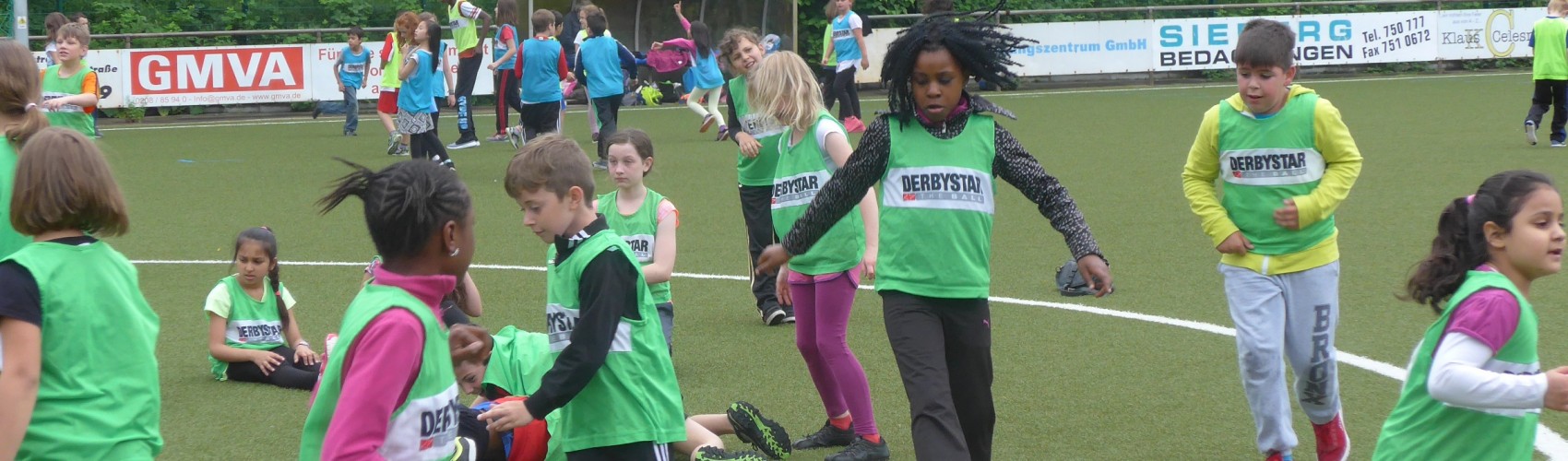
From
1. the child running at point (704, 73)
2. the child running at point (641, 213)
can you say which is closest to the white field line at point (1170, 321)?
the child running at point (641, 213)

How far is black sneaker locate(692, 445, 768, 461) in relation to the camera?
17.2 ft

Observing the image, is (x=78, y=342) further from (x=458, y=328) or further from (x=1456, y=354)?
(x=1456, y=354)

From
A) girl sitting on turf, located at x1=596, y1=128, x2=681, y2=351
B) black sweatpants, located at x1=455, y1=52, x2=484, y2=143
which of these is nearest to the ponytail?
girl sitting on turf, located at x1=596, y1=128, x2=681, y2=351

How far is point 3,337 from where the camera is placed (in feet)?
10.1

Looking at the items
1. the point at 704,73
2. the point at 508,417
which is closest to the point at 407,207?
the point at 508,417

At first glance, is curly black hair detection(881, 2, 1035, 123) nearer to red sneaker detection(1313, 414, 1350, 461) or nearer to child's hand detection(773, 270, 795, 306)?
child's hand detection(773, 270, 795, 306)

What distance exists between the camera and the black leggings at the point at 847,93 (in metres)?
19.5

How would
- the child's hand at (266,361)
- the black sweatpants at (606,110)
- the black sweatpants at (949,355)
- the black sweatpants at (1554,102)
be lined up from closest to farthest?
the black sweatpants at (949,355)
the child's hand at (266,361)
the black sweatpants at (1554,102)
the black sweatpants at (606,110)

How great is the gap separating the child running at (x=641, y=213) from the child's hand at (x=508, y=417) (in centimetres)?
203

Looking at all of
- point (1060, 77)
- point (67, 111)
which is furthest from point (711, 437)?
point (1060, 77)

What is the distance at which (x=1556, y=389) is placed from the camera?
Result: 3197 mm

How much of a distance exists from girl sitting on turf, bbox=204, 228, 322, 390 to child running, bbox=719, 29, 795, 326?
2.29 m

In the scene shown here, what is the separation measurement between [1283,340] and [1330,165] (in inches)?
24.8

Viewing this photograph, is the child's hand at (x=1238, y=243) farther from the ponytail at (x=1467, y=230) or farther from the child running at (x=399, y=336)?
the child running at (x=399, y=336)
